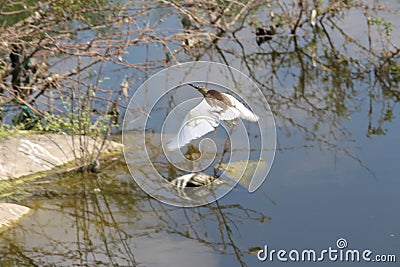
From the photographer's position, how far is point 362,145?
A: 141 inches

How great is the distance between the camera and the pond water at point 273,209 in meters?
2.69

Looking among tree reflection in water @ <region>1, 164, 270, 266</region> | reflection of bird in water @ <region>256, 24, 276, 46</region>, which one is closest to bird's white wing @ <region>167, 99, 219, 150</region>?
tree reflection in water @ <region>1, 164, 270, 266</region>

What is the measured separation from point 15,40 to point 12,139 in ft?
1.54

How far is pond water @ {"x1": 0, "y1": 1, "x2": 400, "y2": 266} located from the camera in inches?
106

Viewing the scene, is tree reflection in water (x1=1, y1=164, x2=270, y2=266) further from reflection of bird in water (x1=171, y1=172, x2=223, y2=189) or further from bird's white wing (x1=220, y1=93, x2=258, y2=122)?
bird's white wing (x1=220, y1=93, x2=258, y2=122)

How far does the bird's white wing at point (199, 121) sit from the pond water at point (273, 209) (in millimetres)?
385

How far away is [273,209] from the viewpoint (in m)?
3.00

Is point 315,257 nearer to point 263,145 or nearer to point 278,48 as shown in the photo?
point 263,145

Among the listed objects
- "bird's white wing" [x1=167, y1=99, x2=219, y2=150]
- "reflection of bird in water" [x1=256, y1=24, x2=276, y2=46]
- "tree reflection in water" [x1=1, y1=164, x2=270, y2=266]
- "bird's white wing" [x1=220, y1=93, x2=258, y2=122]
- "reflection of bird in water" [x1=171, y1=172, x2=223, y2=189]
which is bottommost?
"tree reflection in water" [x1=1, y1=164, x2=270, y2=266]

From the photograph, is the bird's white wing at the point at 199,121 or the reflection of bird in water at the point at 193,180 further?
the reflection of bird in water at the point at 193,180

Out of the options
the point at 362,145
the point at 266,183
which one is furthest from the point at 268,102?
the point at 266,183

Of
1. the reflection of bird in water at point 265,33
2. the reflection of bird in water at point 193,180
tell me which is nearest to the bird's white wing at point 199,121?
the reflection of bird in water at point 193,180

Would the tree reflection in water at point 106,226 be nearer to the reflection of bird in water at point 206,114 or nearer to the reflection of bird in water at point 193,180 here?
the reflection of bird in water at point 193,180

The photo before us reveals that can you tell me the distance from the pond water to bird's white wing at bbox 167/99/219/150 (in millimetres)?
385
